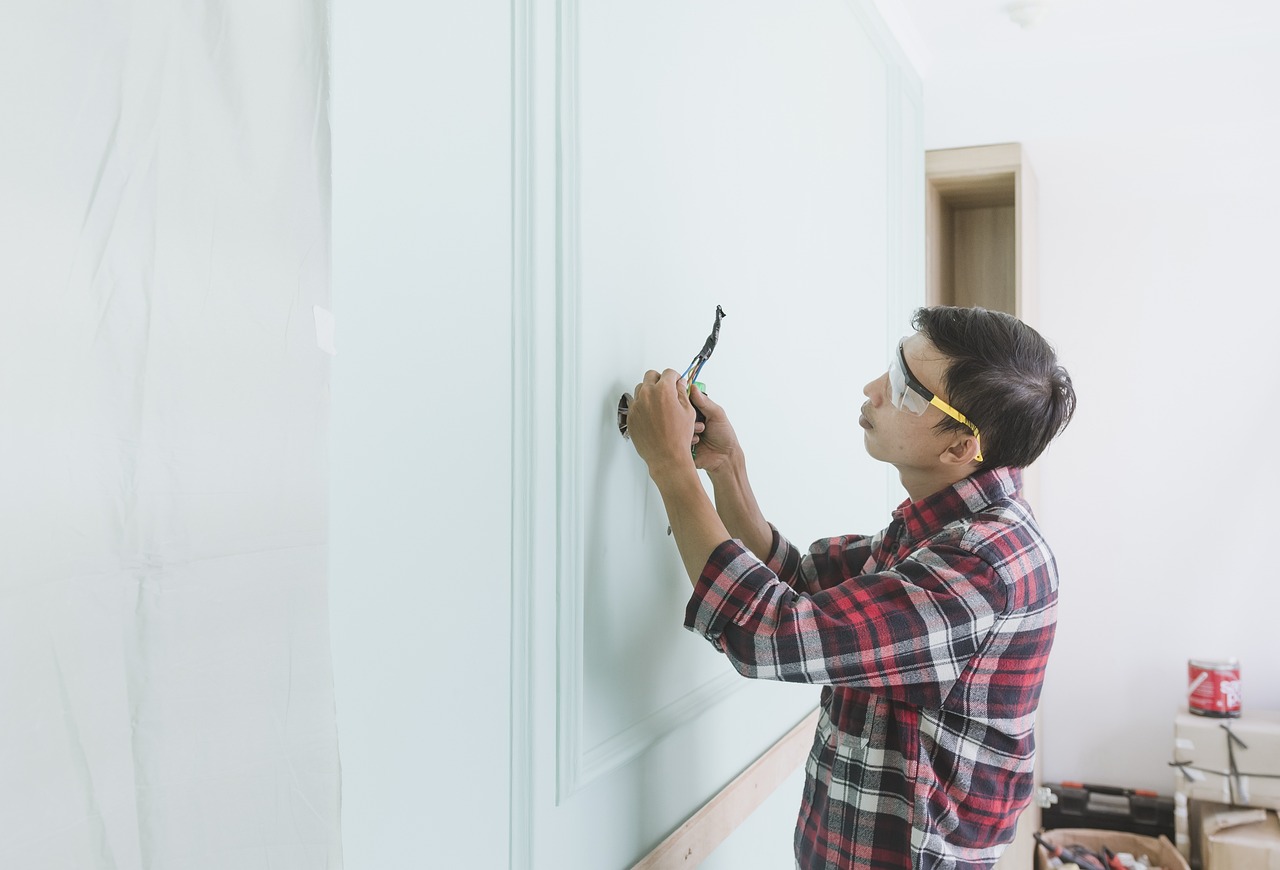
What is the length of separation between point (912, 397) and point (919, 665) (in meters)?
0.36

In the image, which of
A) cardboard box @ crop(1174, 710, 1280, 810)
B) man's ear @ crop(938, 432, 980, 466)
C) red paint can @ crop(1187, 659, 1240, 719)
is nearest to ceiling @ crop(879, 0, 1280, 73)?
man's ear @ crop(938, 432, 980, 466)

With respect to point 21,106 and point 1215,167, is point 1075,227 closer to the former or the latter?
point 1215,167

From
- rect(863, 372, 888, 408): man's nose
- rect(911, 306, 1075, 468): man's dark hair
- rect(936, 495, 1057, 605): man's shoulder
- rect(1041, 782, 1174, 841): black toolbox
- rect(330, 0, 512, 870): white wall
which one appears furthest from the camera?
rect(1041, 782, 1174, 841): black toolbox

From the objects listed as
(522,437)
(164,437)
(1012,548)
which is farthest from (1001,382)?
(164,437)

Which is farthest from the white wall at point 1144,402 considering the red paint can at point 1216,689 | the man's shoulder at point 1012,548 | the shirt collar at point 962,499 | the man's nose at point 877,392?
the man's shoulder at point 1012,548

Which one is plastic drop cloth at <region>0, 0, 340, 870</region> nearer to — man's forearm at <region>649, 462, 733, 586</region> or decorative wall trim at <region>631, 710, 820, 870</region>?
man's forearm at <region>649, 462, 733, 586</region>

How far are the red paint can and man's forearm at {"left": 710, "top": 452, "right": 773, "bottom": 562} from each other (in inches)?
93.5

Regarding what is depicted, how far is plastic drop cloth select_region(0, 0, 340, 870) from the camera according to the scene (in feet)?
1.62

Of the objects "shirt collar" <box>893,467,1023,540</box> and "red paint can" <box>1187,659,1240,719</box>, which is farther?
"red paint can" <box>1187,659,1240,719</box>

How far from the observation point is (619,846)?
1240mm

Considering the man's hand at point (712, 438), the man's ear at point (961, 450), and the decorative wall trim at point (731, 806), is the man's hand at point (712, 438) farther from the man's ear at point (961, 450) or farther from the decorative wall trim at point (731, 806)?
the decorative wall trim at point (731, 806)

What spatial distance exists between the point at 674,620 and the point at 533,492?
0.47 metres

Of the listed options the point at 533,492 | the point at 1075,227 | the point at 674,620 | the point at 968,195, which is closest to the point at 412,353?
the point at 533,492

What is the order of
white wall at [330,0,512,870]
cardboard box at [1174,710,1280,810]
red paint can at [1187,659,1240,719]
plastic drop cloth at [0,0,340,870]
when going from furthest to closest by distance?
1. red paint can at [1187,659,1240,719]
2. cardboard box at [1174,710,1280,810]
3. white wall at [330,0,512,870]
4. plastic drop cloth at [0,0,340,870]
